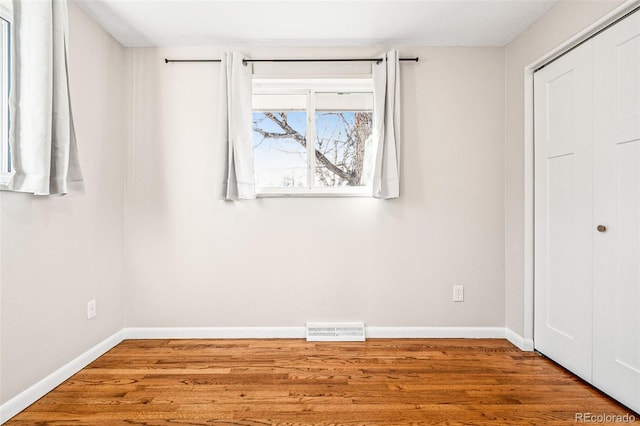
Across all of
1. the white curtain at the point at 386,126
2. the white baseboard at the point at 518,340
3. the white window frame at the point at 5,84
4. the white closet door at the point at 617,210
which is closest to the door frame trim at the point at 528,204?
the white baseboard at the point at 518,340

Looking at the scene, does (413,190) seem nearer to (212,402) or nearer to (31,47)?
(212,402)

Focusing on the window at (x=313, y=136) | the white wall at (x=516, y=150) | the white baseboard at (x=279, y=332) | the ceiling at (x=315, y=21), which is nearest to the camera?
the ceiling at (x=315, y=21)

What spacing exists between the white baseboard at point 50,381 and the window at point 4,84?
1.12 meters

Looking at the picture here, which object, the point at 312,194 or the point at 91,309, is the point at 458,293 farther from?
the point at 91,309

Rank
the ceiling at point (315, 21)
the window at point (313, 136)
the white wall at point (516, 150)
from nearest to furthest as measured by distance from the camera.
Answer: the ceiling at point (315, 21) → the white wall at point (516, 150) → the window at point (313, 136)

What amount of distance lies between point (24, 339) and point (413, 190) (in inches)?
101

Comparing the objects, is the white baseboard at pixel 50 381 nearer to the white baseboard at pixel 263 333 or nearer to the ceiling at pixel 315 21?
the white baseboard at pixel 263 333

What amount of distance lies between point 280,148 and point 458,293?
1.82 m

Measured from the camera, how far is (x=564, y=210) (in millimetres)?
2191

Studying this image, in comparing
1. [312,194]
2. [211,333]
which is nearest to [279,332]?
[211,333]

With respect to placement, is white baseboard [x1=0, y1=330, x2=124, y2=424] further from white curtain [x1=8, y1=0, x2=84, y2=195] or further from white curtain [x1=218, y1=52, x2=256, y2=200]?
white curtain [x1=218, y1=52, x2=256, y2=200]

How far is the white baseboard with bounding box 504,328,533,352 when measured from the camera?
2475 mm

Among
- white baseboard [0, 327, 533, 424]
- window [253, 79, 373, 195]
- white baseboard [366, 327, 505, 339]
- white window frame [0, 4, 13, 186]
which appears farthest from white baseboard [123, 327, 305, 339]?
white window frame [0, 4, 13, 186]

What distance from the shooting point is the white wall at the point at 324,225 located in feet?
8.96
